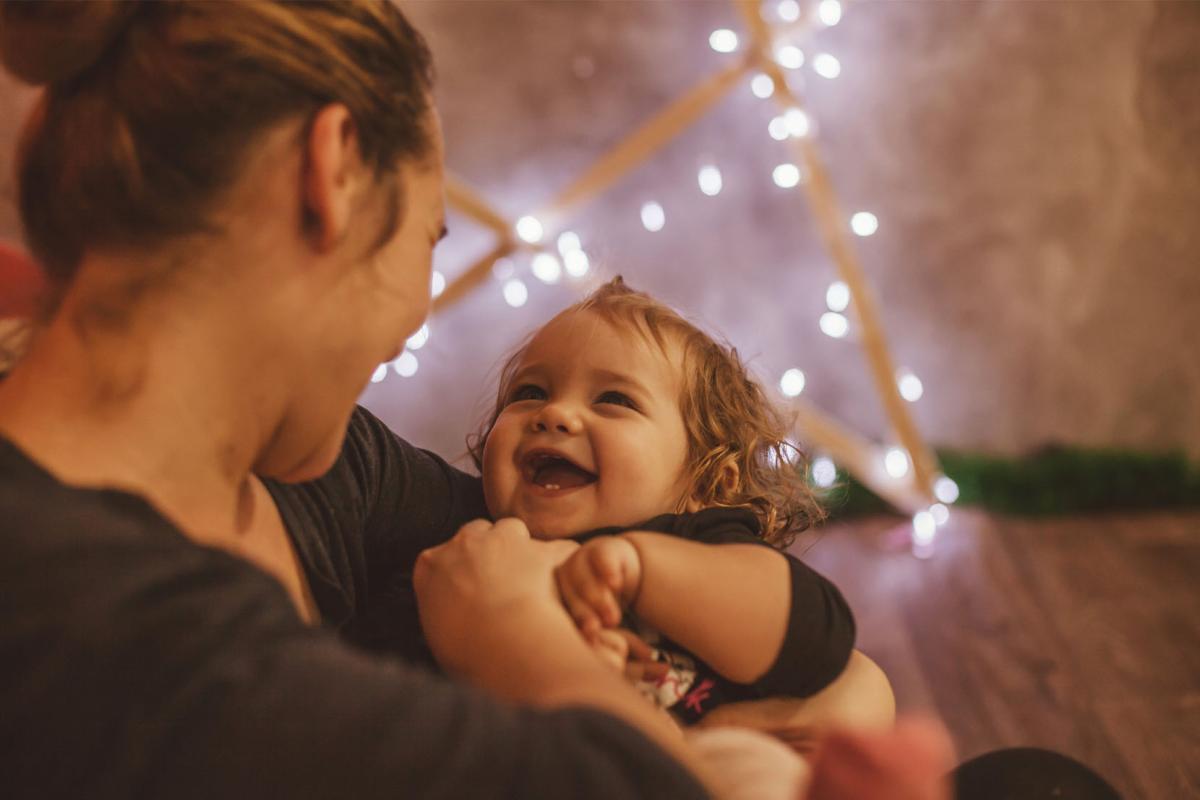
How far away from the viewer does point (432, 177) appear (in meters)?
0.73

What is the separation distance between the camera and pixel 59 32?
2.00 ft

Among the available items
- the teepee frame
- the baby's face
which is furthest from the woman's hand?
the teepee frame

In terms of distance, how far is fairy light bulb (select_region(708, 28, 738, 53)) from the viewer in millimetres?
2129

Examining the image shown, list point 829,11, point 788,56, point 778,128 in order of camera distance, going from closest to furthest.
→ point 829,11, point 788,56, point 778,128

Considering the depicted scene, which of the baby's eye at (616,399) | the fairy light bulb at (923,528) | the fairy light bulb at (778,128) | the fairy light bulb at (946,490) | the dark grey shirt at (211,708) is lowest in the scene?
the fairy light bulb at (923,528)

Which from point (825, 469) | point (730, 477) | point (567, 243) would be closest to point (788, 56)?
point (567, 243)

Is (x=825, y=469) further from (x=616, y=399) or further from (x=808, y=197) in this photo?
(x=616, y=399)

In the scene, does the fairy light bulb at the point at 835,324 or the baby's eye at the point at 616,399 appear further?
the fairy light bulb at the point at 835,324

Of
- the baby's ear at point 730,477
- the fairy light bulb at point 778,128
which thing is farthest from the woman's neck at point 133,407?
the fairy light bulb at point 778,128

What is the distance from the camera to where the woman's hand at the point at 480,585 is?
69 cm

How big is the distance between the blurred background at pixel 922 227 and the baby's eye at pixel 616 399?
105 cm

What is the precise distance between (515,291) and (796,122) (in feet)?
2.52

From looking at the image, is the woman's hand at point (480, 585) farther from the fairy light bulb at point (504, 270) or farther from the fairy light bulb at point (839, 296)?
the fairy light bulb at point (504, 270)

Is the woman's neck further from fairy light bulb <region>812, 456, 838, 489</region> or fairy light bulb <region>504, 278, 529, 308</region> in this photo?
fairy light bulb <region>812, 456, 838, 489</region>
